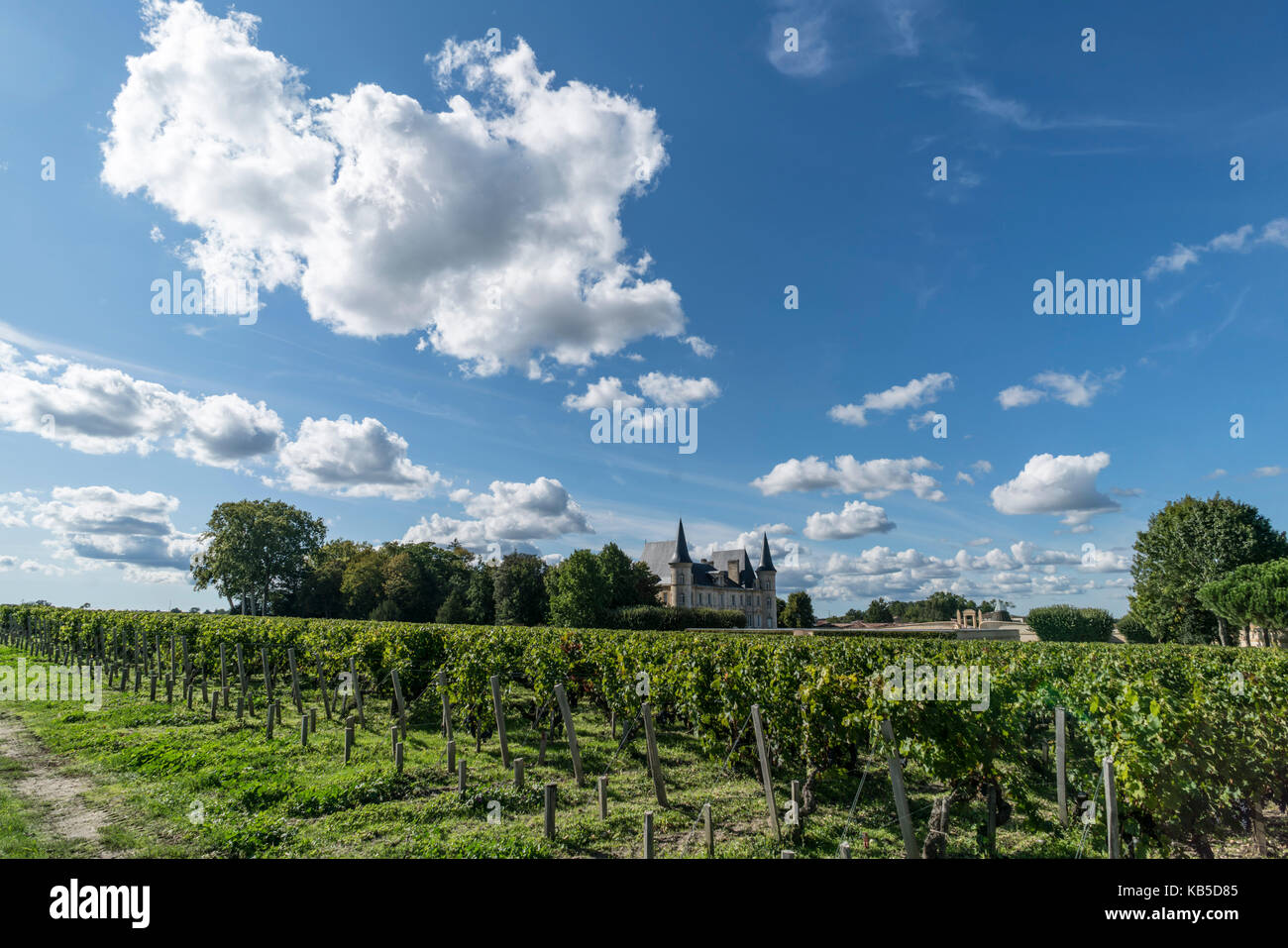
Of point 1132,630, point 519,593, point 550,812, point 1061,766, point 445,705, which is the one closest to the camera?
point 550,812

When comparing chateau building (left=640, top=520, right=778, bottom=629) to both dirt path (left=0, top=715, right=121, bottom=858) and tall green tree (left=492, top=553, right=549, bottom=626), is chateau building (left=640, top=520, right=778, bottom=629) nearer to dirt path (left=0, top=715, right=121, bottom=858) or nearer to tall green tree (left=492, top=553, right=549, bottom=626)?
tall green tree (left=492, top=553, right=549, bottom=626)

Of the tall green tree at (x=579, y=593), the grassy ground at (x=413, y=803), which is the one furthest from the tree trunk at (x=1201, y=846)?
the tall green tree at (x=579, y=593)

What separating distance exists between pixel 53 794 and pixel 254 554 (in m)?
63.5

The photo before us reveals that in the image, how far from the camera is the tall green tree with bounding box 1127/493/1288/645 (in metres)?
46.6

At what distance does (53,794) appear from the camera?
9375 mm

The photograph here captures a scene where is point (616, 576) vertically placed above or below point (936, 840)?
below

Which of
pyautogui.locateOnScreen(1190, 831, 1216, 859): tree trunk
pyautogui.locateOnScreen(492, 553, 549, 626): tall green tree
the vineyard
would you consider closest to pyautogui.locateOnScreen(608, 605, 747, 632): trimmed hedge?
pyautogui.locateOnScreen(492, 553, 549, 626): tall green tree

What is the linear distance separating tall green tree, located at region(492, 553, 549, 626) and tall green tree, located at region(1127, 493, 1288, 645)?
53.5 metres

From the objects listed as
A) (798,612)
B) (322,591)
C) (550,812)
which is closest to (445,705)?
(550,812)

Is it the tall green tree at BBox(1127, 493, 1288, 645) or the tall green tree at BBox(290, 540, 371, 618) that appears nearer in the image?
the tall green tree at BBox(1127, 493, 1288, 645)

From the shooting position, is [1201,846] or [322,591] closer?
[1201,846]

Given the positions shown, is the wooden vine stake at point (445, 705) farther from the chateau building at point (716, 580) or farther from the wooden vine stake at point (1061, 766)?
the chateau building at point (716, 580)

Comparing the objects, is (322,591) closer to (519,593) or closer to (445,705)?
(519,593)
